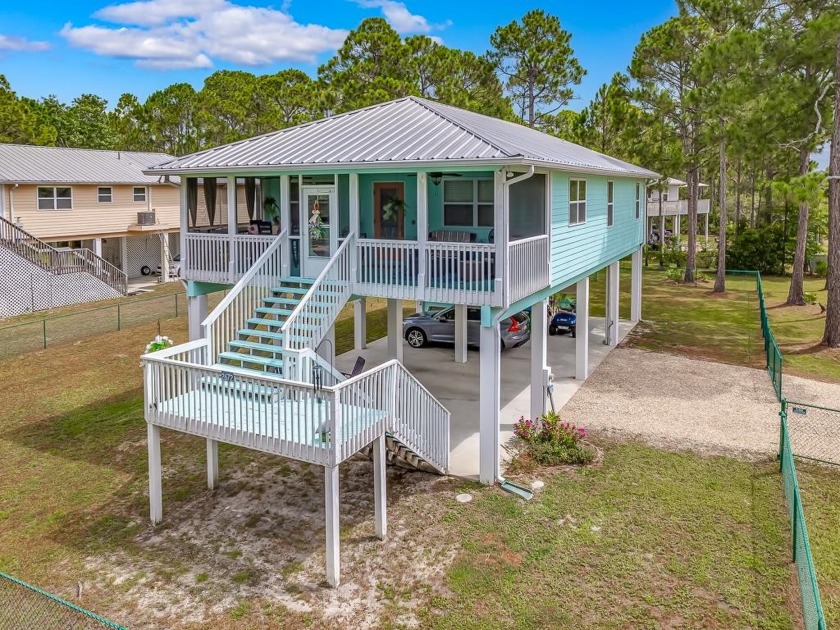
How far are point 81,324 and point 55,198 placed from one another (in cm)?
986

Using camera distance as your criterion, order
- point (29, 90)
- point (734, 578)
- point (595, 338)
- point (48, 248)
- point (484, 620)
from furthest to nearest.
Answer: point (29, 90) → point (48, 248) → point (595, 338) → point (734, 578) → point (484, 620)

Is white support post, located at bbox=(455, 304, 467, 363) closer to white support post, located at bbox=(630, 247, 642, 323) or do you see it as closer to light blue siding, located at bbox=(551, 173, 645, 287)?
light blue siding, located at bbox=(551, 173, 645, 287)

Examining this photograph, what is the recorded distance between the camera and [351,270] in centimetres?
1184

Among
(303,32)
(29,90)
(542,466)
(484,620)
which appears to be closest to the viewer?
(484,620)

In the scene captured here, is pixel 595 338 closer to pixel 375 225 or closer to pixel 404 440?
pixel 375 225

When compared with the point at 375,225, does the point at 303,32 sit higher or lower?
higher

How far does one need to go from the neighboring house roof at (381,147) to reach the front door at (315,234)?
90 cm

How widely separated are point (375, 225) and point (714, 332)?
46.9ft

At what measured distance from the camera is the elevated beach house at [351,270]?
9062mm

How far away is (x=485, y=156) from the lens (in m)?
10.2

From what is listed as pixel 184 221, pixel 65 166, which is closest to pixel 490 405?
pixel 184 221

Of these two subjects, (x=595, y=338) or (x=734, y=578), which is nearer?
(x=734, y=578)

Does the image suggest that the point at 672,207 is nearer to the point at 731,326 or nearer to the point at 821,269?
the point at 821,269

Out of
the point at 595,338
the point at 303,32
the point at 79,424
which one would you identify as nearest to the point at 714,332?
the point at 595,338
